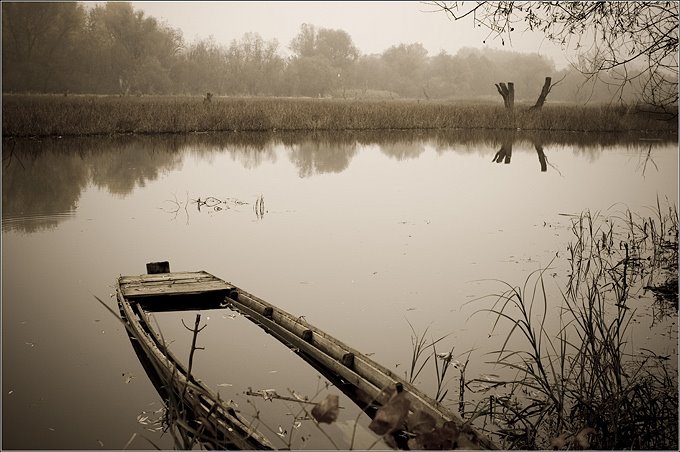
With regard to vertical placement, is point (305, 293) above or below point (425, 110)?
below

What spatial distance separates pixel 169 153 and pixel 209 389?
15.4m

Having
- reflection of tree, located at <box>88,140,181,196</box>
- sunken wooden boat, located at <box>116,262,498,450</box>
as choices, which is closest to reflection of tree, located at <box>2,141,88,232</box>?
reflection of tree, located at <box>88,140,181,196</box>

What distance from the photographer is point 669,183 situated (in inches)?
556

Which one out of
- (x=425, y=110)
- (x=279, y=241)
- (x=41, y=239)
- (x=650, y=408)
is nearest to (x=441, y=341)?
(x=650, y=408)

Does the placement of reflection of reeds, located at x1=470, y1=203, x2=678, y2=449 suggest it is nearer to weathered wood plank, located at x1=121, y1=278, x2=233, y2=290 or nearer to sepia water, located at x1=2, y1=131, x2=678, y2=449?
sepia water, located at x1=2, y1=131, x2=678, y2=449

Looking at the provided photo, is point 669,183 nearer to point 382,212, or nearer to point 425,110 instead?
point 382,212

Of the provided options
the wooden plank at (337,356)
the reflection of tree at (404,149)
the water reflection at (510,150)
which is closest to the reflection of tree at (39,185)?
the wooden plank at (337,356)

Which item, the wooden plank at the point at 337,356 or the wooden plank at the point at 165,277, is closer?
the wooden plank at the point at 337,356

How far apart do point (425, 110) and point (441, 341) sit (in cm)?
2406

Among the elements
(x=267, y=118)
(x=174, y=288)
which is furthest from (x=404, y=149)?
(x=174, y=288)

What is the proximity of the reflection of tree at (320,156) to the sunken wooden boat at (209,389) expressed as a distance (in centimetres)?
938

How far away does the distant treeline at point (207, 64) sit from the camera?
48500mm

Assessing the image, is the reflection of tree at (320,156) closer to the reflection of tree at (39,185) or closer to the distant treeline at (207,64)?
the reflection of tree at (39,185)

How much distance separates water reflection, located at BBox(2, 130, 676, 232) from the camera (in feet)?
40.5
